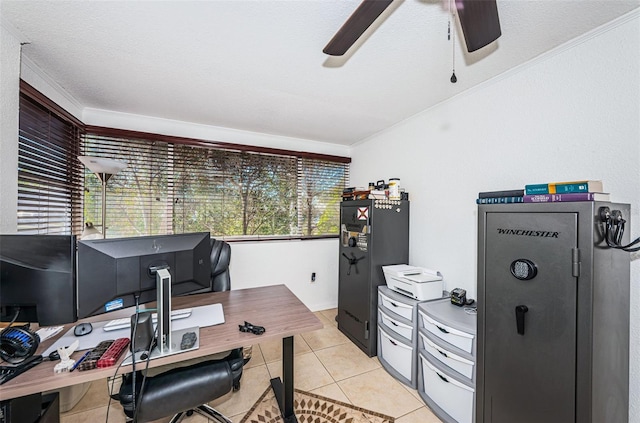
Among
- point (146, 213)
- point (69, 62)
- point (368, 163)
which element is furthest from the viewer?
point (368, 163)

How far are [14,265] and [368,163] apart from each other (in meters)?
3.08

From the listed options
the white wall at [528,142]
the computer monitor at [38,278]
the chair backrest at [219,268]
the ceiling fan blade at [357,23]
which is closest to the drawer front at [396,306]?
the white wall at [528,142]

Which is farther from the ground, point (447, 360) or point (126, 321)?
point (126, 321)

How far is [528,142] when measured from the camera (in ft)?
5.47

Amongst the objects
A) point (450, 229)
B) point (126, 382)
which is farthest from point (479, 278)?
point (126, 382)

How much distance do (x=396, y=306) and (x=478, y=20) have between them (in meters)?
1.91

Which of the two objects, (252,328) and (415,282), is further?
(415,282)

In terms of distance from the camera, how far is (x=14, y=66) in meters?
1.43

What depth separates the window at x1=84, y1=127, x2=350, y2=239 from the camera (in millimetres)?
2508

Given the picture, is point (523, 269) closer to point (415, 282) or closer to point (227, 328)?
point (415, 282)

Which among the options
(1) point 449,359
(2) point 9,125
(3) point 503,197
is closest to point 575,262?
(3) point 503,197

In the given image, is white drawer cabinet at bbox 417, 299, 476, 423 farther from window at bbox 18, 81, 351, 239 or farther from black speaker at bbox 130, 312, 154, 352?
window at bbox 18, 81, 351, 239

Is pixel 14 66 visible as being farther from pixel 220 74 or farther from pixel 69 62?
pixel 220 74

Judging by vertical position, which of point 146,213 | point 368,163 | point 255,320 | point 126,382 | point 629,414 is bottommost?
point 629,414
